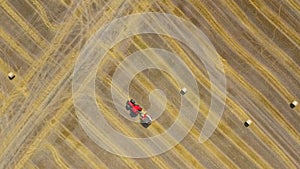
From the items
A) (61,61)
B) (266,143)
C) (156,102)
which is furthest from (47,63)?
(266,143)

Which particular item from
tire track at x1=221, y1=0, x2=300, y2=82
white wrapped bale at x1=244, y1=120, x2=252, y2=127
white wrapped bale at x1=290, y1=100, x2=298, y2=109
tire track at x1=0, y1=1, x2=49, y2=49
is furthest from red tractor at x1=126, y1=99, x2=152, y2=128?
white wrapped bale at x1=290, y1=100, x2=298, y2=109

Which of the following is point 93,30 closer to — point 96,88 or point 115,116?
point 96,88

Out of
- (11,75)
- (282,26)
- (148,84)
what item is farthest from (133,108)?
(282,26)

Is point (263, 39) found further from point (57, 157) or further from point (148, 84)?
point (57, 157)

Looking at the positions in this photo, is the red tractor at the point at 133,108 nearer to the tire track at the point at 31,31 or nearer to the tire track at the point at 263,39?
the tire track at the point at 31,31

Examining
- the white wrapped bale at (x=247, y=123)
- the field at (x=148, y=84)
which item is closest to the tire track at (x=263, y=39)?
the field at (x=148, y=84)
